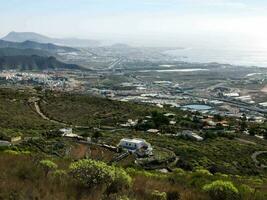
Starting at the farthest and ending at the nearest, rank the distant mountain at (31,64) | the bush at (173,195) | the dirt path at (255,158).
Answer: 1. the distant mountain at (31,64)
2. the dirt path at (255,158)
3. the bush at (173,195)

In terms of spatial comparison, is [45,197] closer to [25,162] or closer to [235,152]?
[25,162]

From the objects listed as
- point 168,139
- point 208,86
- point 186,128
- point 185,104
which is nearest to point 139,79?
point 208,86

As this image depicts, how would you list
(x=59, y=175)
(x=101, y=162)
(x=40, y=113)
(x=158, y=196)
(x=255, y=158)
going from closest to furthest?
(x=158, y=196) → (x=59, y=175) → (x=101, y=162) → (x=255, y=158) → (x=40, y=113)

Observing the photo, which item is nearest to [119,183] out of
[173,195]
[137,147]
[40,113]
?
[173,195]

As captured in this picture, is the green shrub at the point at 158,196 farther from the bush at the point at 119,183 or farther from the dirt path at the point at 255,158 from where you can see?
the dirt path at the point at 255,158

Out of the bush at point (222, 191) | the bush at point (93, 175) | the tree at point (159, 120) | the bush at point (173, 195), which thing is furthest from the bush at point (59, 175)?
the tree at point (159, 120)

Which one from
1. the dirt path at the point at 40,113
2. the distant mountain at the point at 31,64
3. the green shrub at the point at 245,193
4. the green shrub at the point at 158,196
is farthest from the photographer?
the distant mountain at the point at 31,64

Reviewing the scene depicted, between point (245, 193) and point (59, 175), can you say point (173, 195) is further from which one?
point (59, 175)

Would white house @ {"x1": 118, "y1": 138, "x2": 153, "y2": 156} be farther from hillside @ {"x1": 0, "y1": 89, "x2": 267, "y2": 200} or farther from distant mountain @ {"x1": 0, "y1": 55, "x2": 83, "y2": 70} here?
distant mountain @ {"x1": 0, "y1": 55, "x2": 83, "y2": 70}

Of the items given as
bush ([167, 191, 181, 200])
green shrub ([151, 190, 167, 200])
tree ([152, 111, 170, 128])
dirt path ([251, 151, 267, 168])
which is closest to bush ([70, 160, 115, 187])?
green shrub ([151, 190, 167, 200])
